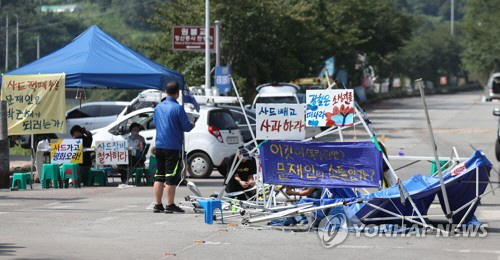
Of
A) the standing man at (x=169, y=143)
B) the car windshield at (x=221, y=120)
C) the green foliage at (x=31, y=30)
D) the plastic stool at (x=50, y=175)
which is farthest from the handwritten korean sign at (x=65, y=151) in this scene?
the green foliage at (x=31, y=30)

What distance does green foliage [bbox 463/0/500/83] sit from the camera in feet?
263

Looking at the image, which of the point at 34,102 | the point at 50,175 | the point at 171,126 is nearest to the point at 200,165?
the point at 50,175

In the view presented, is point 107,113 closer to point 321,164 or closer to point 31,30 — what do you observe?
point 321,164

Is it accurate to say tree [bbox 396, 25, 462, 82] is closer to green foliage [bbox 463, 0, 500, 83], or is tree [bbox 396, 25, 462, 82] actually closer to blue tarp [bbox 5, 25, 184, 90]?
green foliage [bbox 463, 0, 500, 83]

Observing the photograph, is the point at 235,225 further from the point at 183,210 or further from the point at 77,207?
the point at 77,207

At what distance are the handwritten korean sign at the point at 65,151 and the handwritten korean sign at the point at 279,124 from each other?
6480 millimetres

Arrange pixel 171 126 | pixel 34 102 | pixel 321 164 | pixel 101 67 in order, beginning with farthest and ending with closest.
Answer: pixel 101 67 < pixel 34 102 < pixel 171 126 < pixel 321 164

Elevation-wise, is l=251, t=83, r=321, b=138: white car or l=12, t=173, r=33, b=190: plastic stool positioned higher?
l=251, t=83, r=321, b=138: white car

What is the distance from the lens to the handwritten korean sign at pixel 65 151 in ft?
60.7

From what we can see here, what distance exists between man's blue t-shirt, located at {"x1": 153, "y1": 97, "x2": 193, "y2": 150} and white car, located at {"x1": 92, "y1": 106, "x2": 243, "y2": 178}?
20.7 feet

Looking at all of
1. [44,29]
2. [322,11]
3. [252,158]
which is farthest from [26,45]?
[252,158]

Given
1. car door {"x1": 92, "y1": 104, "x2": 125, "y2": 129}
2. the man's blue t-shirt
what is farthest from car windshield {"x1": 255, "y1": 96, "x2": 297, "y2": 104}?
the man's blue t-shirt

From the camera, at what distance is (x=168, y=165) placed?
13547 millimetres

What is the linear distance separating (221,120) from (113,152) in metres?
2.86
